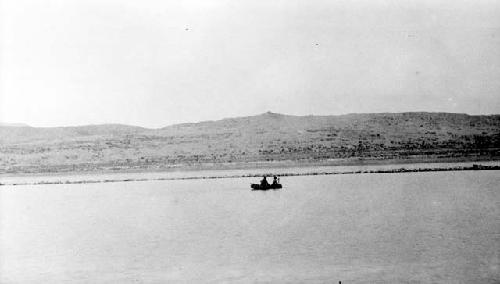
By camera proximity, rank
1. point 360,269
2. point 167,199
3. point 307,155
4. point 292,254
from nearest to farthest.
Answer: point 360,269, point 292,254, point 167,199, point 307,155

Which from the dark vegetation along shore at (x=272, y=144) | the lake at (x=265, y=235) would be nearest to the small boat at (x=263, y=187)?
the lake at (x=265, y=235)

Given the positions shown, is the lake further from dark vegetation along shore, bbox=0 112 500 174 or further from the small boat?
dark vegetation along shore, bbox=0 112 500 174

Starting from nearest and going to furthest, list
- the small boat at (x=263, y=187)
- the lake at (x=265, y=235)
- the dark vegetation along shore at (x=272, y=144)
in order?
the lake at (x=265, y=235) < the small boat at (x=263, y=187) < the dark vegetation along shore at (x=272, y=144)

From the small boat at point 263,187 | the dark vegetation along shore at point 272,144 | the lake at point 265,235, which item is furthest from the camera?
the dark vegetation along shore at point 272,144

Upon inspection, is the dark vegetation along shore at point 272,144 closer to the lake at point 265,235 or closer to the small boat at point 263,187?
the small boat at point 263,187

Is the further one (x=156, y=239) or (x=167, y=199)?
(x=167, y=199)

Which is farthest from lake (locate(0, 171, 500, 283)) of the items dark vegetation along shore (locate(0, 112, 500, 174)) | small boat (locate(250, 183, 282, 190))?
dark vegetation along shore (locate(0, 112, 500, 174))

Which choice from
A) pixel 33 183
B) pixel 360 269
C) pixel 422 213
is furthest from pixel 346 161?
pixel 360 269

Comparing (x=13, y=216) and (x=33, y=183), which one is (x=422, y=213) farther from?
(x=33, y=183)
